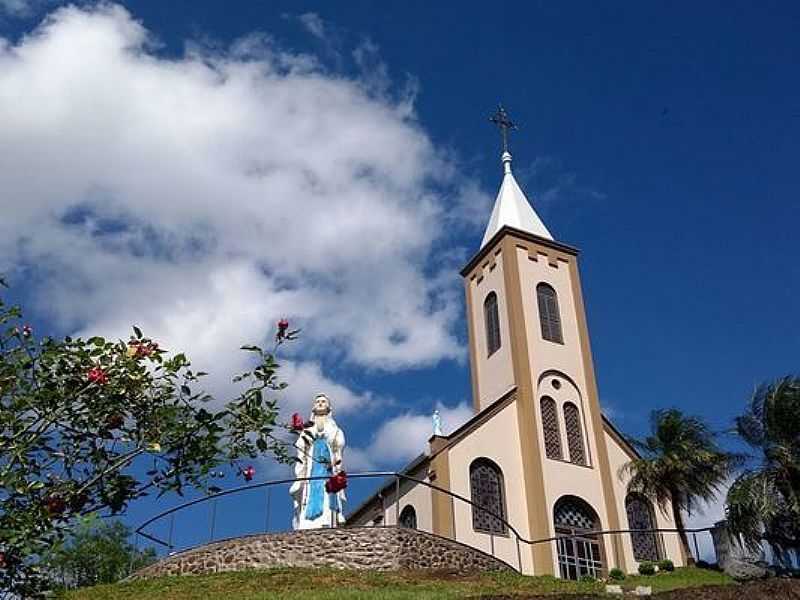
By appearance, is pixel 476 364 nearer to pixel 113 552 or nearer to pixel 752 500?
pixel 752 500

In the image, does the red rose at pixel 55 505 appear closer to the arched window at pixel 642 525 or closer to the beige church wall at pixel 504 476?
the beige church wall at pixel 504 476

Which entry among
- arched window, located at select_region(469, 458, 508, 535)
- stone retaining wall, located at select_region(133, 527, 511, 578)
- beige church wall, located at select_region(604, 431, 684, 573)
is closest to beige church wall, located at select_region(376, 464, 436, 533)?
arched window, located at select_region(469, 458, 508, 535)

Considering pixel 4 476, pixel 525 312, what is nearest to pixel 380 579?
pixel 4 476

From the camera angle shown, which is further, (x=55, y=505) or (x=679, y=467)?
(x=679, y=467)

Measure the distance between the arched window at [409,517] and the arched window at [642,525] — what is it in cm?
725

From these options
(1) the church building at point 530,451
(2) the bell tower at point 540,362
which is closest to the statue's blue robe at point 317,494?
(1) the church building at point 530,451

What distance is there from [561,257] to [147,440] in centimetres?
2957

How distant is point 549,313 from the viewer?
33656 mm

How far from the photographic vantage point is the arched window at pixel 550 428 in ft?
100

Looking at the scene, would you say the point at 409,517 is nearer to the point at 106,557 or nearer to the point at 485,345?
the point at 485,345

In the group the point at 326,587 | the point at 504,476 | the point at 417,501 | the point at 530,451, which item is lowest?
the point at 326,587

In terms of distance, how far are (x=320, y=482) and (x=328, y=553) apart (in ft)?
7.76

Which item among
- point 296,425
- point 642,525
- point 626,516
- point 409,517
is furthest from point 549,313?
point 296,425

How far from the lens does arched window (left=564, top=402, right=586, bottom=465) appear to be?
31.1 m
